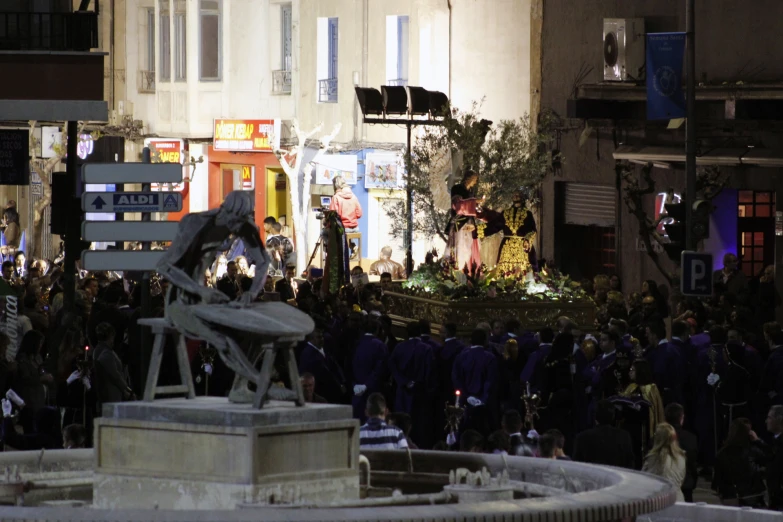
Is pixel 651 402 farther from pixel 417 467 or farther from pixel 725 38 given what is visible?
pixel 725 38

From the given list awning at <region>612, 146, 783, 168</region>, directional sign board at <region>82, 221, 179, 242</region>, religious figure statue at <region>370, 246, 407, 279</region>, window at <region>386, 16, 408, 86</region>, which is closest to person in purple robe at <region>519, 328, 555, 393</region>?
directional sign board at <region>82, 221, 179, 242</region>

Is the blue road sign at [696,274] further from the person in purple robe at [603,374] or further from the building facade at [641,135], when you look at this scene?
the building facade at [641,135]

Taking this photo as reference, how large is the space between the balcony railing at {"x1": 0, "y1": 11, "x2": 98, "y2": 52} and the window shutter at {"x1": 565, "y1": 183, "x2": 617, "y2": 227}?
11222 millimetres

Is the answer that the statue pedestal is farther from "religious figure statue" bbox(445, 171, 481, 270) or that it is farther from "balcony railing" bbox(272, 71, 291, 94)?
"balcony railing" bbox(272, 71, 291, 94)

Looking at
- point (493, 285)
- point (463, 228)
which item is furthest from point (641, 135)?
point (493, 285)

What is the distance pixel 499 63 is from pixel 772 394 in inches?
822

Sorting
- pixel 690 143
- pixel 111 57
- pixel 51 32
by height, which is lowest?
pixel 690 143

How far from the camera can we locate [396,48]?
41.1 m

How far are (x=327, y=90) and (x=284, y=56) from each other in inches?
90.2

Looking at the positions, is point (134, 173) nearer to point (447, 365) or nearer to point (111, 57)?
point (447, 365)

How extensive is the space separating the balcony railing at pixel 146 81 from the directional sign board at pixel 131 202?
3190cm

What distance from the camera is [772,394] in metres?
17.5

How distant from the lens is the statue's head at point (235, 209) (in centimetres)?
962

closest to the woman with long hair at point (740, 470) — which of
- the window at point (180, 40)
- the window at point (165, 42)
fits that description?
the window at point (180, 40)
